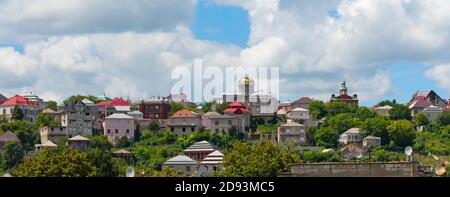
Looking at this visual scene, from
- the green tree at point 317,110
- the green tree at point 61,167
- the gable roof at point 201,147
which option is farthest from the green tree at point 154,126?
the green tree at point 61,167

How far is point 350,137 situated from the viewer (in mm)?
152750

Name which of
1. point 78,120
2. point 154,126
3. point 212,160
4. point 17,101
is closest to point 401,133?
point 212,160

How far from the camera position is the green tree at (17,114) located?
540 ft

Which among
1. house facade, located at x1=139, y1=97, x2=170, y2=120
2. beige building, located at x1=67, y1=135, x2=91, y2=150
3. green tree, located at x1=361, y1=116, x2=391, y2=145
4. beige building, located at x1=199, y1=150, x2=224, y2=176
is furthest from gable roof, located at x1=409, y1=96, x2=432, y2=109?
beige building, located at x1=67, y1=135, x2=91, y2=150

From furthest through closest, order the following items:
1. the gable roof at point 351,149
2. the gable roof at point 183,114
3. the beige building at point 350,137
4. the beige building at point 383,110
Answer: the beige building at point 383,110, the gable roof at point 183,114, the beige building at point 350,137, the gable roof at point 351,149

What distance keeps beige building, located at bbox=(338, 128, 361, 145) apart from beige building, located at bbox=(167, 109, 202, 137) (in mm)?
18099

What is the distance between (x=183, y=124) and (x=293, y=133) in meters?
13.8

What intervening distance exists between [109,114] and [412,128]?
42235 millimetres

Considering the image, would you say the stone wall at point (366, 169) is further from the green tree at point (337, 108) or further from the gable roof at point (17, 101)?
the gable roof at point (17, 101)

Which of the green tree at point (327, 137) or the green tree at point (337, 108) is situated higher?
the green tree at point (337, 108)

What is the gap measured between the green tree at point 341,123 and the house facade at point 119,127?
84.1ft

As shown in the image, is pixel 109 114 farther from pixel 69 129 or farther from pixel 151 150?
pixel 151 150

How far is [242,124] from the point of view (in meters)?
154
